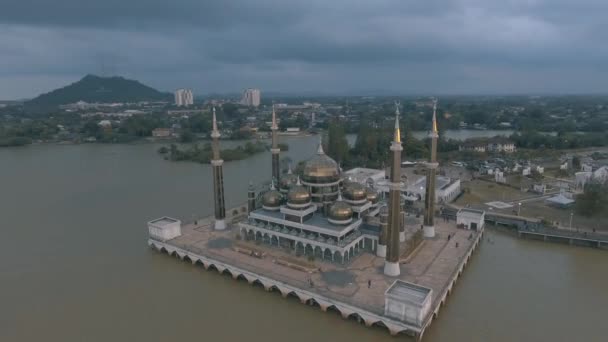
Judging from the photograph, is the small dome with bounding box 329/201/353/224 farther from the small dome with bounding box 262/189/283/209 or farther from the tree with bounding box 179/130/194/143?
the tree with bounding box 179/130/194/143

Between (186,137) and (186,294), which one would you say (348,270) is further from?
(186,137)

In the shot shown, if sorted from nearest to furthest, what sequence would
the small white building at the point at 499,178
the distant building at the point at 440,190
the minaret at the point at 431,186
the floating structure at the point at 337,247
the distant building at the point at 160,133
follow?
the floating structure at the point at 337,247, the minaret at the point at 431,186, the distant building at the point at 440,190, the small white building at the point at 499,178, the distant building at the point at 160,133

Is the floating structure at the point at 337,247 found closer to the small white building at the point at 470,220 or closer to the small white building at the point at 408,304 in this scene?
the small white building at the point at 408,304

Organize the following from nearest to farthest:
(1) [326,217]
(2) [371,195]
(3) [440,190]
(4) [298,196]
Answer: (4) [298,196] < (1) [326,217] < (2) [371,195] < (3) [440,190]

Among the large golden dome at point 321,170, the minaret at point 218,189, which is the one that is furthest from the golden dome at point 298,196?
the minaret at point 218,189

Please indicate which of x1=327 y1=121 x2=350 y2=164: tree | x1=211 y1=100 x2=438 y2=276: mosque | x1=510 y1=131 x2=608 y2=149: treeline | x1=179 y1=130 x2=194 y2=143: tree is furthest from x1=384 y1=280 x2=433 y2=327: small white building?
x1=179 y1=130 x2=194 y2=143: tree

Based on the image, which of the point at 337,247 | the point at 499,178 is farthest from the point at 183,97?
the point at 337,247

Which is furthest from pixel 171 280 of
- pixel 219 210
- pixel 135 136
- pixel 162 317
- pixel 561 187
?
pixel 135 136
